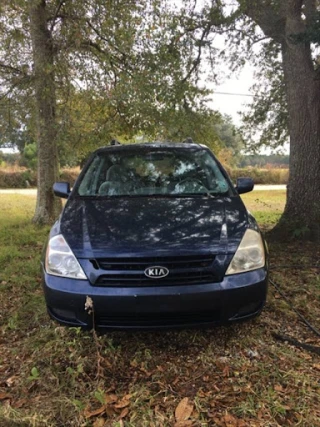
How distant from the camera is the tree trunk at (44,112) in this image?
714 centimetres

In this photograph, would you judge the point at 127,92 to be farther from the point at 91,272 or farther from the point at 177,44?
the point at 91,272

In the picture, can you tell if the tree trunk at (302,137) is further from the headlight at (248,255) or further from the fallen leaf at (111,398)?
the fallen leaf at (111,398)

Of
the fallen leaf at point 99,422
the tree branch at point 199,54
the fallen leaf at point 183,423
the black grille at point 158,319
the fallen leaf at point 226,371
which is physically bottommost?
the fallen leaf at point 99,422

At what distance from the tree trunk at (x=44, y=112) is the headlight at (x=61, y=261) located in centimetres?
503

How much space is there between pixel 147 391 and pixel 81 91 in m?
6.35

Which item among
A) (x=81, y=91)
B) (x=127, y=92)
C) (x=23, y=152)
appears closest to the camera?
(x=127, y=92)

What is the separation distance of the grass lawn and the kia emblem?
0.62 metres

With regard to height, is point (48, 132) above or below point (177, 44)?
below

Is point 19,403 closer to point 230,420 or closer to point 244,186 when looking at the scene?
point 230,420

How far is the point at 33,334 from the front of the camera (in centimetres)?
324

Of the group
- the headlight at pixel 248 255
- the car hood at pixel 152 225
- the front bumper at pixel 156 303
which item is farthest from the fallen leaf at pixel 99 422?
the headlight at pixel 248 255

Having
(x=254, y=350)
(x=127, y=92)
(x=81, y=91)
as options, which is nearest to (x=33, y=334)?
(x=254, y=350)

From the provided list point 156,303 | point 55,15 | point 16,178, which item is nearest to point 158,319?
point 156,303

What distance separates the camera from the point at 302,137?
5.91m
